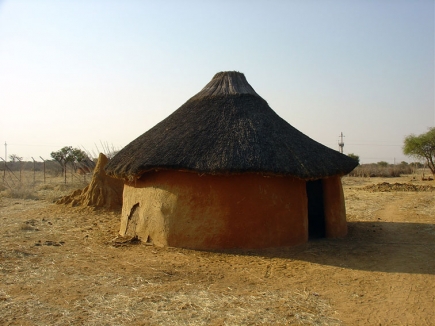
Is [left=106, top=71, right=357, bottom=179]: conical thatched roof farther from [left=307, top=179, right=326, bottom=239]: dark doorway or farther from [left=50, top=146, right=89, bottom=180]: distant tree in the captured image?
[left=50, top=146, right=89, bottom=180]: distant tree

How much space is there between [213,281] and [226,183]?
201 centimetres

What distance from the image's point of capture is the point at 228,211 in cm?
715

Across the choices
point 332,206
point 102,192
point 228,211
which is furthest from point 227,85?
point 102,192

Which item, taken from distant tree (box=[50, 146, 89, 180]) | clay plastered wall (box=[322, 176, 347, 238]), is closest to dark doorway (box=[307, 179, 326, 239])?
clay plastered wall (box=[322, 176, 347, 238])

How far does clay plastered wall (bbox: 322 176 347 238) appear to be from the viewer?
27.4 feet

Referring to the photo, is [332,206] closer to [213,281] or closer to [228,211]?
[228,211]

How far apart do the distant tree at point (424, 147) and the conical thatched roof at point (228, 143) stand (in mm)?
20384

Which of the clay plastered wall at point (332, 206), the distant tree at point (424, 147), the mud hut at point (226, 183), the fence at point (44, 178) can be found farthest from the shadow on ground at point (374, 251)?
the distant tree at point (424, 147)

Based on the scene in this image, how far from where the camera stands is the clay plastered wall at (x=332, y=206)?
8352mm

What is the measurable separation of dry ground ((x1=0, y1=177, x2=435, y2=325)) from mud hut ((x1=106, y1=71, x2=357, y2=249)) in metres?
0.36

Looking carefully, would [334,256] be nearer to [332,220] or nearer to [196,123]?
[332,220]

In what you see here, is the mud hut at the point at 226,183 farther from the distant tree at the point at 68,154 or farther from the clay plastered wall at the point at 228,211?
the distant tree at the point at 68,154

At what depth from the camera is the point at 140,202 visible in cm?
802

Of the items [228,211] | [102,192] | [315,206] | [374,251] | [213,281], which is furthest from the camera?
[102,192]
